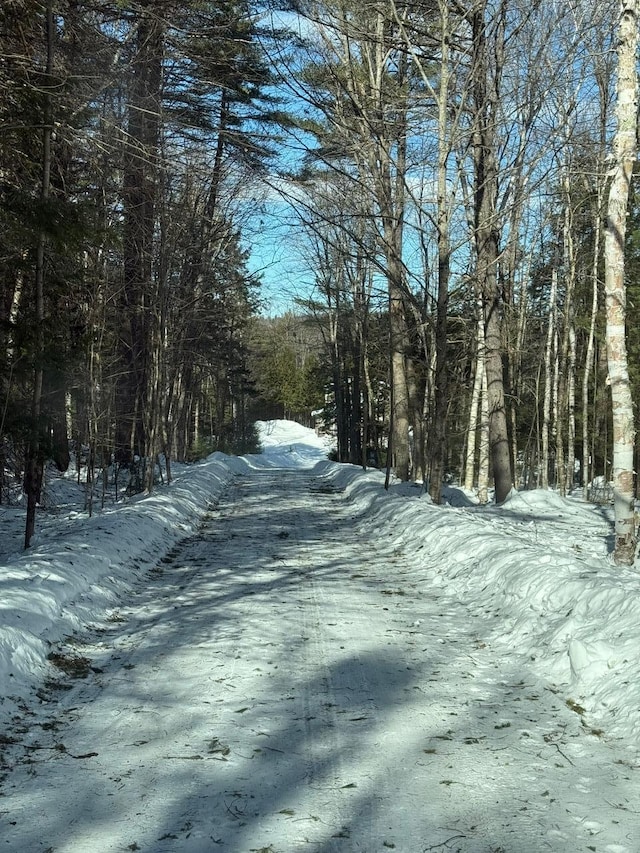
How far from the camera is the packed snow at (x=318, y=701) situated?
3389mm

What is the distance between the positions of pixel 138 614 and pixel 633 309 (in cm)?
2401

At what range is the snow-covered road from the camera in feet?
10.9

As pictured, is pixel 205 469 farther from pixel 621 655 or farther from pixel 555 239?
pixel 621 655

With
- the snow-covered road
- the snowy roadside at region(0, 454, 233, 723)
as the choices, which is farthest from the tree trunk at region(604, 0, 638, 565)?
the snowy roadside at region(0, 454, 233, 723)

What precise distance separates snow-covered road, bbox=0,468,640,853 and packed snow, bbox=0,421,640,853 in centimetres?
2

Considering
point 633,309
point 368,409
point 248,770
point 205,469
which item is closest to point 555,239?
point 633,309

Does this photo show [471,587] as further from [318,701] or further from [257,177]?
[257,177]

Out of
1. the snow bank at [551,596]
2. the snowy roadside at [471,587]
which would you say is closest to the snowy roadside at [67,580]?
the snowy roadside at [471,587]

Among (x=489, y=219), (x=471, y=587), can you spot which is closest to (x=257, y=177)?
(x=489, y=219)

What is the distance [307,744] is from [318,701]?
67 centimetres

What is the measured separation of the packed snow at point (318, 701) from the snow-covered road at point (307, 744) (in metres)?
0.02

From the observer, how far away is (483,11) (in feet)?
46.0

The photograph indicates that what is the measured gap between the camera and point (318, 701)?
192 inches

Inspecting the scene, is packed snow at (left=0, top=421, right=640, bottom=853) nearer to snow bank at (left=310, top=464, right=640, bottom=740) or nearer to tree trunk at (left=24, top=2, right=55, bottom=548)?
snow bank at (left=310, top=464, right=640, bottom=740)
